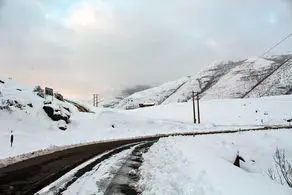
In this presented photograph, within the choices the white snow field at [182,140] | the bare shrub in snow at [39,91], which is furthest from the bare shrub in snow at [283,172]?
the bare shrub in snow at [39,91]

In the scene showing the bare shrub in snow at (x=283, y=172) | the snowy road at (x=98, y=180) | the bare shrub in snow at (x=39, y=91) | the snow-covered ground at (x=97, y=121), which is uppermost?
the bare shrub in snow at (x=39, y=91)

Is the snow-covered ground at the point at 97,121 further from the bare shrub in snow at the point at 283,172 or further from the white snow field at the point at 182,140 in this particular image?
the bare shrub in snow at the point at 283,172

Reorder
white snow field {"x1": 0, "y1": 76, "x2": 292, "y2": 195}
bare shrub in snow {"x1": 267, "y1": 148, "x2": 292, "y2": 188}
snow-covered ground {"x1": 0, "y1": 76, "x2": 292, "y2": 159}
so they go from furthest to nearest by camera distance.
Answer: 1. snow-covered ground {"x1": 0, "y1": 76, "x2": 292, "y2": 159}
2. bare shrub in snow {"x1": 267, "y1": 148, "x2": 292, "y2": 188}
3. white snow field {"x1": 0, "y1": 76, "x2": 292, "y2": 195}

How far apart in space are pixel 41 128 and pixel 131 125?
20.0 meters

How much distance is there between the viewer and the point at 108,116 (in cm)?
5159

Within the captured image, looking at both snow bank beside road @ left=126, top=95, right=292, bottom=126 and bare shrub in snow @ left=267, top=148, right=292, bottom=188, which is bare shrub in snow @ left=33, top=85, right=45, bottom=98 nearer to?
bare shrub in snow @ left=267, top=148, right=292, bottom=188

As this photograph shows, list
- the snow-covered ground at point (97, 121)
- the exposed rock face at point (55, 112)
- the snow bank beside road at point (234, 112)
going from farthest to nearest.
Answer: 1. the snow bank beside road at point (234, 112)
2. the exposed rock face at point (55, 112)
3. the snow-covered ground at point (97, 121)

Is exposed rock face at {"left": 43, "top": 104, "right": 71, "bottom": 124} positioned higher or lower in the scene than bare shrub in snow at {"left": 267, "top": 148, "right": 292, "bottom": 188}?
higher

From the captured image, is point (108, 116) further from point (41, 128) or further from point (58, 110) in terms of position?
point (41, 128)

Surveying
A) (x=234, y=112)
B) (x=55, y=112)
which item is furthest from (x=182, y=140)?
(x=234, y=112)

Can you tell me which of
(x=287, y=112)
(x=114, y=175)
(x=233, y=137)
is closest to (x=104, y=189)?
(x=114, y=175)

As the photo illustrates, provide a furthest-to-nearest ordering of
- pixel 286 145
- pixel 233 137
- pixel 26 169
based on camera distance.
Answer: pixel 233 137, pixel 286 145, pixel 26 169

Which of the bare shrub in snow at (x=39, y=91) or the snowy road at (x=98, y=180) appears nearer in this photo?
the snowy road at (x=98, y=180)

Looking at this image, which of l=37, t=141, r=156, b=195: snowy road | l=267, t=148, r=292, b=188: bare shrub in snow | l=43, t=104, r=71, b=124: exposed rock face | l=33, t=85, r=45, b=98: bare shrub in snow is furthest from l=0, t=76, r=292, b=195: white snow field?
l=33, t=85, r=45, b=98: bare shrub in snow
